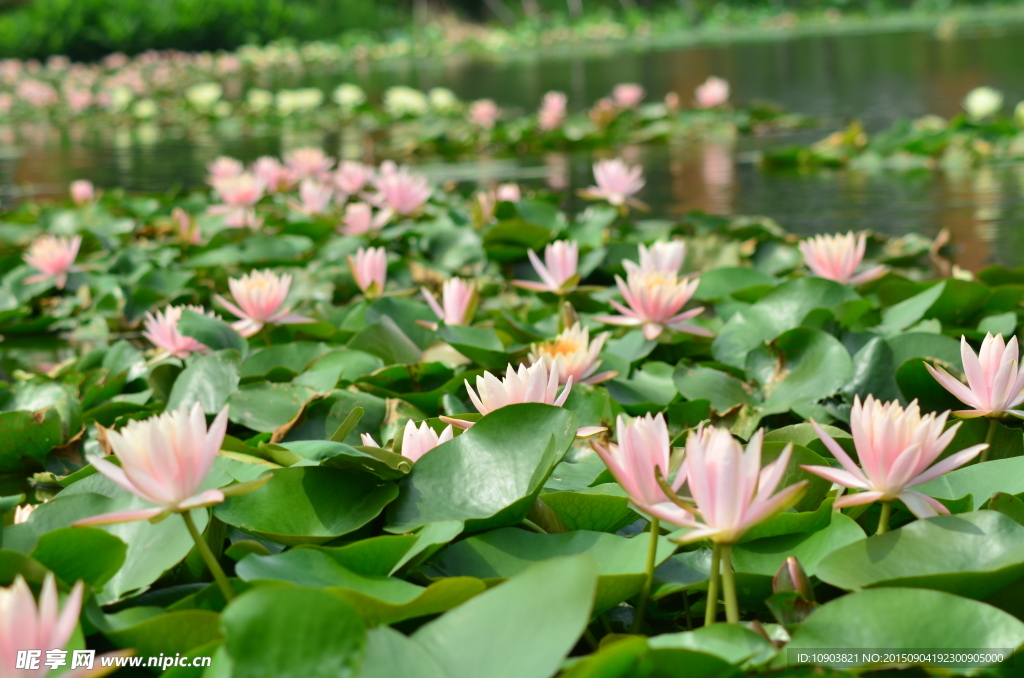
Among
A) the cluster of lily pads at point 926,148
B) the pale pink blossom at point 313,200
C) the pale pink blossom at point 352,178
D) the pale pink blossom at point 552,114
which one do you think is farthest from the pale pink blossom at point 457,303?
A: the pale pink blossom at point 552,114

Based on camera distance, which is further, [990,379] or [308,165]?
[308,165]

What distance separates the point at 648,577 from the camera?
814mm

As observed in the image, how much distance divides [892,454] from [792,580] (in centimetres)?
14

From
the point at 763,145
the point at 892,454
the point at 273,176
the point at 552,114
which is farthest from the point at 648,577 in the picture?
the point at 552,114

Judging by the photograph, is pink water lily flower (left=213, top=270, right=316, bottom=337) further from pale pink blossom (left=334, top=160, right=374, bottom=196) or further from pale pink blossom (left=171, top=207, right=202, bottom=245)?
pale pink blossom (left=334, top=160, right=374, bottom=196)

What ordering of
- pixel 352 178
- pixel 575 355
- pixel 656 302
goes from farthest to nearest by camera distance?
1. pixel 352 178
2. pixel 656 302
3. pixel 575 355

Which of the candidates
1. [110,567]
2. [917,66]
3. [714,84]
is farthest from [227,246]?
[917,66]

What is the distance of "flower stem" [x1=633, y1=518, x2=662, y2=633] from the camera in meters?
0.81

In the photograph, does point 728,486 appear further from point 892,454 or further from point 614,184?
point 614,184

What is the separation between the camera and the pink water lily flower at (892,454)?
790 millimetres

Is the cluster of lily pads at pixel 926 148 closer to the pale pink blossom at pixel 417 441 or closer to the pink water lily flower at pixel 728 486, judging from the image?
the pale pink blossom at pixel 417 441

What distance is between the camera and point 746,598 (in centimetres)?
90

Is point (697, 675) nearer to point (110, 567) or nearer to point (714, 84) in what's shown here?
point (110, 567)

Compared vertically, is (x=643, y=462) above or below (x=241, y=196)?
above
